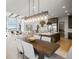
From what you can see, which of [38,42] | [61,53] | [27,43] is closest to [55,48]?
[61,53]

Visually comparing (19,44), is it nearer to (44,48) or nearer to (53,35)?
(44,48)

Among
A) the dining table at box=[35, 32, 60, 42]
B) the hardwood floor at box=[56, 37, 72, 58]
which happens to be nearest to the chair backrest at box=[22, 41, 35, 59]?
the dining table at box=[35, 32, 60, 42]

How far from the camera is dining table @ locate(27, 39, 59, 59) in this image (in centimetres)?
157

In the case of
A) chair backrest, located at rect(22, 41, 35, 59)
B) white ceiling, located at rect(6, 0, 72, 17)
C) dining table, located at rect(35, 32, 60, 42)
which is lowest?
chair backrest, located at rect(22, 41, 35, 59)

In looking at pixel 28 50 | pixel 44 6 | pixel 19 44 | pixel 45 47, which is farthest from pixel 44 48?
pixel 44 6

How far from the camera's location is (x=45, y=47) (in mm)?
1612

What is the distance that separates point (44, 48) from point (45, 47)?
0.07ft

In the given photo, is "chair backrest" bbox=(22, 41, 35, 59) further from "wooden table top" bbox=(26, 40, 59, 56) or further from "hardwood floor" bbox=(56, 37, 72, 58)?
"hardwood floor" bbox=(56, 37, 72, 58)

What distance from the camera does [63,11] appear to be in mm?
1672

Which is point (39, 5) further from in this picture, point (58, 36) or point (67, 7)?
point (58, 36)
